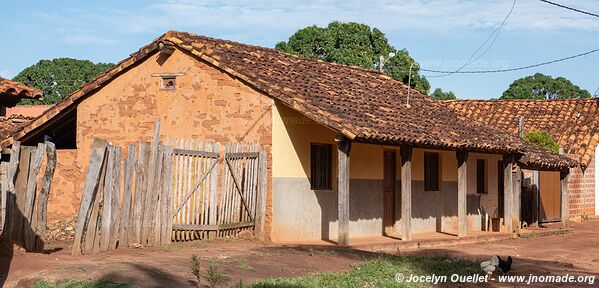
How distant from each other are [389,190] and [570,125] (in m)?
14.9

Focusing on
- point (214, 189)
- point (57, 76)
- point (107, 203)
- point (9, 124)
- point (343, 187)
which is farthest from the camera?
point (57, 76)

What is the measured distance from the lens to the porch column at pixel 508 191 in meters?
23.4

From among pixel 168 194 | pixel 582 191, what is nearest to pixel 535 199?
pixel 582 191

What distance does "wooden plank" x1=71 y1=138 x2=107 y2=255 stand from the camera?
12.9 metres

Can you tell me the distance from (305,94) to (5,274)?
8740 millimetres

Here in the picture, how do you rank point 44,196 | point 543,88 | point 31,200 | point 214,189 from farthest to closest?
point 543,88 → point 214,189 → point 44,196 → point 31,200

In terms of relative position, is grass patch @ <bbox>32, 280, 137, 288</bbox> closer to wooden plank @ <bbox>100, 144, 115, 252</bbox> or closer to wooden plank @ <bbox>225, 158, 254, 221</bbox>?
wooden plank @ <bbox>100, 144, 115, 252</bbox>

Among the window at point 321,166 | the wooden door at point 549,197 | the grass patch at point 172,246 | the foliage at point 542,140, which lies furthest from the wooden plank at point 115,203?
the foliage at point 542,140

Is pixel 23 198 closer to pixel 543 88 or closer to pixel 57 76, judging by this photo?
pixel 57 76

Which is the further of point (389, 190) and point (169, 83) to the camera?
point (389, 190)

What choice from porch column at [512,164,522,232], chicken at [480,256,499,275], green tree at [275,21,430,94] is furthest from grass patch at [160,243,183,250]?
green tree at [275,21,430,94]

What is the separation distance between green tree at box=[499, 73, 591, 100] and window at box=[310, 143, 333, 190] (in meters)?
55.9

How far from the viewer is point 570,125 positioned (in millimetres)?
34062

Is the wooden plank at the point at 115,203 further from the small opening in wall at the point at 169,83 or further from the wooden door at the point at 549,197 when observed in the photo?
the wooden door at the point at 549,197
